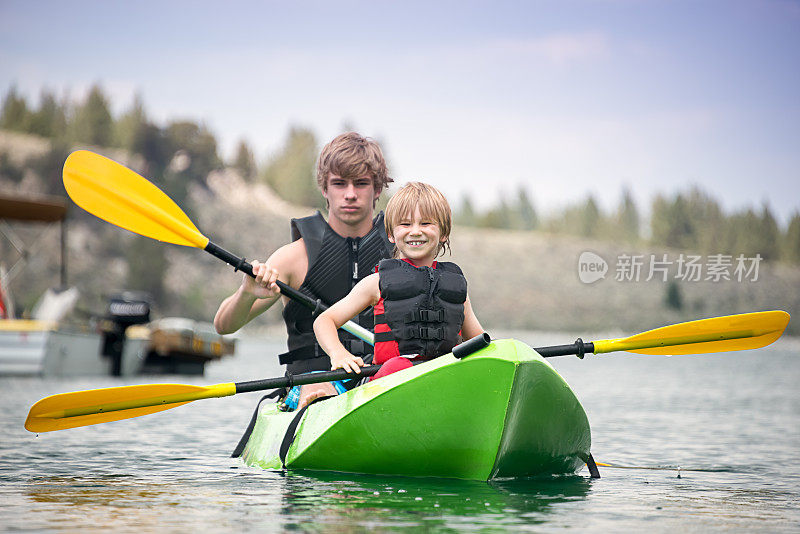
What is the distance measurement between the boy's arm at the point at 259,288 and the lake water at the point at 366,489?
0.80m

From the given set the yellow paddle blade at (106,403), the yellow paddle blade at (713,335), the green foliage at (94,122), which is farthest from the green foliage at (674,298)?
the yellow paddle blade at (106,403)

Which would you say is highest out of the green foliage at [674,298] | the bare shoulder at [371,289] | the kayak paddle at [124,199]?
the green foliage at [674,298]

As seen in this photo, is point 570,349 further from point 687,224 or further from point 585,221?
point 585,221

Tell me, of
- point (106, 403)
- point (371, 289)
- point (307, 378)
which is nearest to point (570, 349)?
point (371, 289)

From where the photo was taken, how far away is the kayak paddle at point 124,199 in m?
5.57

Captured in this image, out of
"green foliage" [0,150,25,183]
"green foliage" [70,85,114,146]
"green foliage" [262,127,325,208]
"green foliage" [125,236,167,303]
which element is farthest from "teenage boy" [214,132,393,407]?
"green foliage" [262,127,325,208]

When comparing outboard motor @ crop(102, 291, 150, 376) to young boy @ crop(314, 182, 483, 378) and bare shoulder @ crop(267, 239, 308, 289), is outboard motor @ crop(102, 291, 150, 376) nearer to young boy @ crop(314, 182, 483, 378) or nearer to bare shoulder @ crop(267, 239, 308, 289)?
bare shoulder @ crop(267, 239, 308, 289)

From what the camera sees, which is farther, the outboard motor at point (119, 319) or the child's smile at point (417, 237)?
the outboard motor at point (119, 319)

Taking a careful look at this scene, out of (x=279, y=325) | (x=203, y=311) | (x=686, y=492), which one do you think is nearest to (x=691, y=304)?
(x=279, y=325)

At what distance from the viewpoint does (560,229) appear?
103 metres

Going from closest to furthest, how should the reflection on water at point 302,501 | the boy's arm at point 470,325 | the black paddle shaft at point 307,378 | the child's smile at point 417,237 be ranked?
the reflection on water at point 302,501 → the child's smile at point 417,237 → the black paddle shaft at point 307,378 → the boy's arm at point 470,325

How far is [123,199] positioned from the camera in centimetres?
564

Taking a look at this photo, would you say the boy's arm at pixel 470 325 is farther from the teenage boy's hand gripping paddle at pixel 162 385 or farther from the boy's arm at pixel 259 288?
→ the boy's arm at pixel 259 288

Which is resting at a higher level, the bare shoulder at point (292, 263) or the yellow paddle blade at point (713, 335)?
the bare shoulder at point (292, 263)
